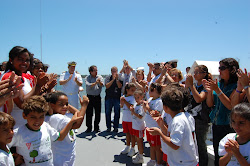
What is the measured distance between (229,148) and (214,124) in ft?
3.51

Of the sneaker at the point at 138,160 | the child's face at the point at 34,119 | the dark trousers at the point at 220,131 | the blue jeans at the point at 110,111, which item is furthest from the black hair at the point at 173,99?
the blue jeans at the point at 110,111

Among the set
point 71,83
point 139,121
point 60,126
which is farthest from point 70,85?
point 60,126

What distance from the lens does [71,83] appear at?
5.51 metres

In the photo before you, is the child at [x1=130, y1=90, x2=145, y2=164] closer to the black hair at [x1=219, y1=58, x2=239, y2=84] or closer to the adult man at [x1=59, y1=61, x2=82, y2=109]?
the black hair at [x1=219, y1=58, x2=239, y2=84]

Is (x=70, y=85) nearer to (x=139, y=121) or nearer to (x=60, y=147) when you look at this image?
(x=139, y=121)

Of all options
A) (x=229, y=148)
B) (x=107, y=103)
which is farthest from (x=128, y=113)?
(x=229, y=148)

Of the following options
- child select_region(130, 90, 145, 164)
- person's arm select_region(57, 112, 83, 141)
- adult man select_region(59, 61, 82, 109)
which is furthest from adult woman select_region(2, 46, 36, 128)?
adult man select_region(59, 61, 82, 109)

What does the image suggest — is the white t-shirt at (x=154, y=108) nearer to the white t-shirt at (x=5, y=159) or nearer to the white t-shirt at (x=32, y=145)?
the white t-shirt at (x=32, y=145)

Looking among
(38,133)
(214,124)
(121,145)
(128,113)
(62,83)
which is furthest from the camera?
(62,83)

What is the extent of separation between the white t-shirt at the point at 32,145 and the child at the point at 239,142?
5.26ft

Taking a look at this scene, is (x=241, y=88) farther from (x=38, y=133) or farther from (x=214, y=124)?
(x=38, y=133)

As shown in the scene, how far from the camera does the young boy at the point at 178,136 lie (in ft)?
6.04

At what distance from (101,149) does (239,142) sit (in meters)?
3.15

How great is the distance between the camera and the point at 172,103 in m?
2.01
